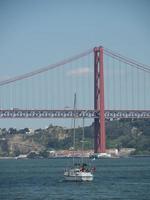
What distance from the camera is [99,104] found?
99.7 metres

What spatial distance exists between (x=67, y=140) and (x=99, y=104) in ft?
175

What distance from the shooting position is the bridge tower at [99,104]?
326ft

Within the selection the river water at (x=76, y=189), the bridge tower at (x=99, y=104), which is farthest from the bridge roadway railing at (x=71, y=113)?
the river water at (x=76, y=189)

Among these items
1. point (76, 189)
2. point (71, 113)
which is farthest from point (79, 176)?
point (71, 113)

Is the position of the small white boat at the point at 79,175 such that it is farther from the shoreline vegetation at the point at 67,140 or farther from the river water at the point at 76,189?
the shoreline vegetation at the point at 67,140

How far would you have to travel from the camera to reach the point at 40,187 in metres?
56.8

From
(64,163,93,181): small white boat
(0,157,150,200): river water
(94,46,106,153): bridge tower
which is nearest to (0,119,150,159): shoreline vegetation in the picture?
(94,46,106,153): bridge tower

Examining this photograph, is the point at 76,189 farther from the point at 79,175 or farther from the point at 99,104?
the point at 99,104

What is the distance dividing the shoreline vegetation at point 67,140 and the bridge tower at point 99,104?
12.4 m

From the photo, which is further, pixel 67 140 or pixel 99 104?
pixel 67 140

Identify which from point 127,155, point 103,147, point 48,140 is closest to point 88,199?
point 103,147

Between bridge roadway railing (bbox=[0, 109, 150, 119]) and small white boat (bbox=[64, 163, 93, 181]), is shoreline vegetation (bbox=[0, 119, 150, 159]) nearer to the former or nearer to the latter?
bridge roadway railing (bbox=[0, 109, 150, 119])

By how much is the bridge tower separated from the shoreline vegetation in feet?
40.6

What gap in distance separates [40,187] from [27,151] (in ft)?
353
